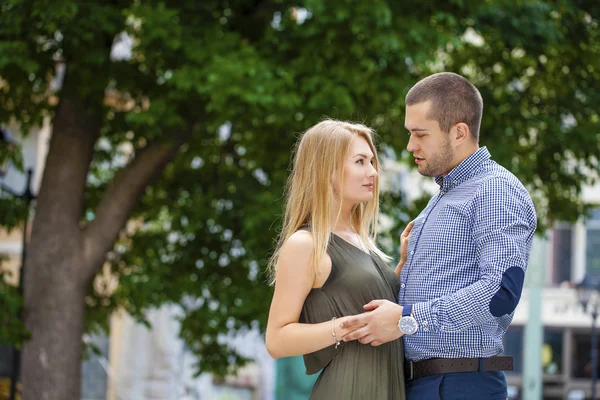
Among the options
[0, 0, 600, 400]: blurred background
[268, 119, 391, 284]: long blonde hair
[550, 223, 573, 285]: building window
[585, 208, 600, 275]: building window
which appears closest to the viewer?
[268, 119, 391, 284]: long blonde hair

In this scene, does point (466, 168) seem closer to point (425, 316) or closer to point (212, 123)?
point (425, 316)

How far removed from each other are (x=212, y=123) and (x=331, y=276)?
21.9ft

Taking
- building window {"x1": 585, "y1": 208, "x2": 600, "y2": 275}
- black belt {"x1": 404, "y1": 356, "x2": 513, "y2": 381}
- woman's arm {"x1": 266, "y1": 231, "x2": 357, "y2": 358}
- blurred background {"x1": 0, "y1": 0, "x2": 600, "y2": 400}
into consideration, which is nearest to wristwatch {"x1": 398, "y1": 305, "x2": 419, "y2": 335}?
black belt {"x1": 404, "y1": 356, "x2": 513, "y2": 381}

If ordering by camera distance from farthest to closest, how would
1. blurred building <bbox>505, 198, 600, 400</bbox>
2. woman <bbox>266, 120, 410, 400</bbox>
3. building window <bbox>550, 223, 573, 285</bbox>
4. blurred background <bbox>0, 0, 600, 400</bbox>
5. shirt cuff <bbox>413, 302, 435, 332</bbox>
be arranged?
1. building window <bbox>550, 223, 573, 285</bbox>
2. blurred building <bbox>505, 198, 600, 400</bbox>
3. blurred background <bbox>0, 0, 600, 400</bbox>
4. woman <bbox>266, 120, 410, 400</bbox>
5. shirt cuff <bbox>413, 302, 435, 332</bbox>

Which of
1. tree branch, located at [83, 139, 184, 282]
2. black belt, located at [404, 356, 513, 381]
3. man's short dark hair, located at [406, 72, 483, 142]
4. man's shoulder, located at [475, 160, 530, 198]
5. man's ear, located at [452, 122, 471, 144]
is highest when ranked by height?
tree branch, located at [83, 139, 184, 282]

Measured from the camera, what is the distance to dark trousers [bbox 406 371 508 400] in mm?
3779

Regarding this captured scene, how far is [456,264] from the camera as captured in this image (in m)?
3.81

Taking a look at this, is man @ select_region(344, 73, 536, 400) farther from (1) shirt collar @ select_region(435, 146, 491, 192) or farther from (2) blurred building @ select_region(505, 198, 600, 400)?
(2) blurred building @ select_region(505, 198, 600, 400)

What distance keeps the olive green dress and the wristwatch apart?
387 millimetres

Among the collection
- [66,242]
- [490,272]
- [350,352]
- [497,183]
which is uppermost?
[66,242]

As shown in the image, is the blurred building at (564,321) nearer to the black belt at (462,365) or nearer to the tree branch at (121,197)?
the tree branch at (121,197)

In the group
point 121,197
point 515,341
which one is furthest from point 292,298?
point 515,341

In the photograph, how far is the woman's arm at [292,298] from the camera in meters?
3.98

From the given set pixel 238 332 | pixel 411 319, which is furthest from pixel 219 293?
pixel 411 319
